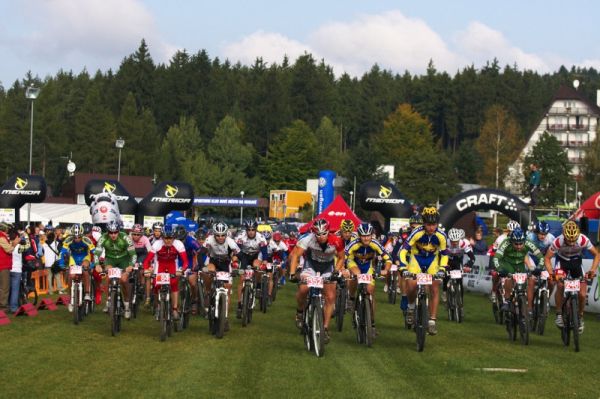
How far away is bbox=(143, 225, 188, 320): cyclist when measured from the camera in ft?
55.8

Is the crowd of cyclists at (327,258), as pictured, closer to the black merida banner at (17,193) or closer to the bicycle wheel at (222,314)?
the bicycle wheel at (222,314)

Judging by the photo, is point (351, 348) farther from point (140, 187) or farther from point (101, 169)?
point (101, 169)

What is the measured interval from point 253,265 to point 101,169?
112m

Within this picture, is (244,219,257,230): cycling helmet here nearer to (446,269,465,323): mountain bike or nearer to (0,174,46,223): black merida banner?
(446,269,465,323): mountain bike

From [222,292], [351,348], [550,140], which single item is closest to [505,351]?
[351,348]

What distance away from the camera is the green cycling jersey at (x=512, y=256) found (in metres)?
18.0

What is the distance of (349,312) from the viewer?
2378 cm

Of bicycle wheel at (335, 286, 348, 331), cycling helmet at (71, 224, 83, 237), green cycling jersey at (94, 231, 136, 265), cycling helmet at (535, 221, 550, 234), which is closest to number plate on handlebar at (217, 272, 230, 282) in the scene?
green cycling jersey at (94, 231, 136, 265)

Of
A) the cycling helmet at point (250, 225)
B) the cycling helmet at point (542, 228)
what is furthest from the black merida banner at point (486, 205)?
the cycling helmet at point (250, 225)

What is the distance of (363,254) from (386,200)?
23.0m

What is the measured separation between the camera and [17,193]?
134ft

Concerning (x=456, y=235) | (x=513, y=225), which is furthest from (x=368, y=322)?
(x=456, y=235)

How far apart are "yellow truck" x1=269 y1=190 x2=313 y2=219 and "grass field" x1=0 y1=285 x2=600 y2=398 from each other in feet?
295

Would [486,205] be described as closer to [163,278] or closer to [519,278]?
[519,278]
